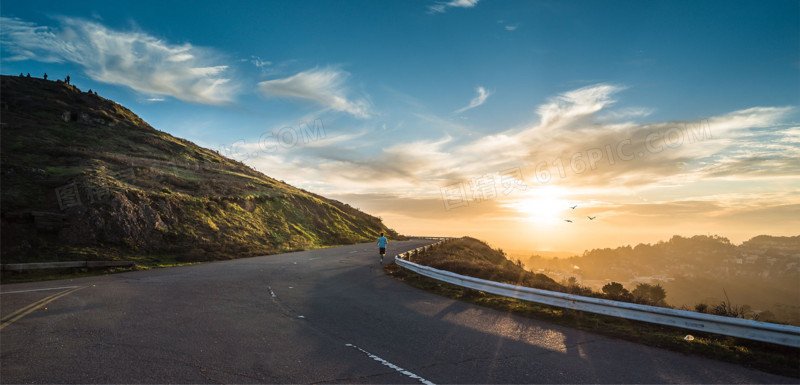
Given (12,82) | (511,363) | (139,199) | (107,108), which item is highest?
(12,82)

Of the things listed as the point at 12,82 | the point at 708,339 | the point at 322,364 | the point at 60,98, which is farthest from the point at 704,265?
the point at 12,82

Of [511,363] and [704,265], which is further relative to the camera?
[704,265]

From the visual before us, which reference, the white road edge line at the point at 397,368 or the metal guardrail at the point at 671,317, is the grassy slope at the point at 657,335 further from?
the white road edge line at the point at 397,368

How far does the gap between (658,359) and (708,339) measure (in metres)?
1.92

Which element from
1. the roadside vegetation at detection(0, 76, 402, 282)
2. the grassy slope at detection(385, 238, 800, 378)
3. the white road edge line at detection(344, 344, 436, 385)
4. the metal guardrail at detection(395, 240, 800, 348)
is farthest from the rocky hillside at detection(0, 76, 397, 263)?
the metal guardrail at detection(395, 240, 800, 348)

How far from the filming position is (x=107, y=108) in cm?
6800

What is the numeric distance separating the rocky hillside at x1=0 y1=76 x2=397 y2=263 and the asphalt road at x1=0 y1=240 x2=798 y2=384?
12.2 m

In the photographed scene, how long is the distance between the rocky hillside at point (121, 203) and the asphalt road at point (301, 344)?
1225cm

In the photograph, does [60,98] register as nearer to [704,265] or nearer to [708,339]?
[708,339]

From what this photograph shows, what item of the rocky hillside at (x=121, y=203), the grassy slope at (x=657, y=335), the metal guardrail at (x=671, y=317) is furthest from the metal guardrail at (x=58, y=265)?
the metal guardrail at (x=671, y=317)

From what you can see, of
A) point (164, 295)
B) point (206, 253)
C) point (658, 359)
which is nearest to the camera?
point (658, 359)

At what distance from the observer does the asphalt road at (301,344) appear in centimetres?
558

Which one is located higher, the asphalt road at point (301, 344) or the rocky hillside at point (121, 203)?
the rocky hillside at point (121, 203)

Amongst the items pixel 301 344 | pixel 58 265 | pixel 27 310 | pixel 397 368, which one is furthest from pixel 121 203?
pixel 397 368
